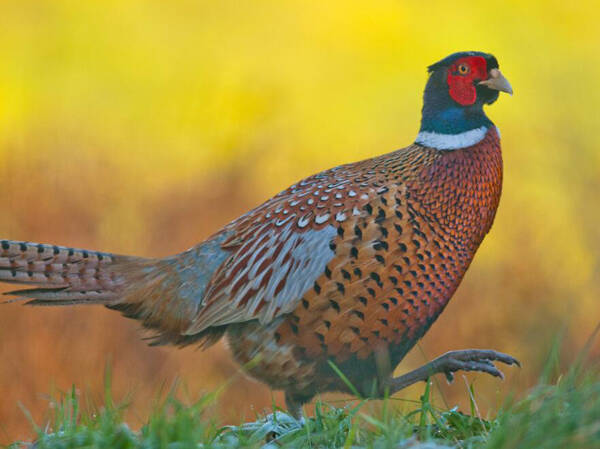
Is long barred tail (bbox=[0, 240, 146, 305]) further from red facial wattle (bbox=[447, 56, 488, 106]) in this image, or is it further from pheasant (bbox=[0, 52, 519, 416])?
red facial wattle (bbox=[447, 56, 488, 106])

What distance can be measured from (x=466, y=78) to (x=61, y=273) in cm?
221

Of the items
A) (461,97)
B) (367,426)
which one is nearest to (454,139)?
(461,97)

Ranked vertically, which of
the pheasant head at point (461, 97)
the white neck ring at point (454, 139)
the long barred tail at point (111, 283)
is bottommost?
the long barred tail at point (111, 283)

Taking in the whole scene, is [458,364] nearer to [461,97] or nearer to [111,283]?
[461,97]

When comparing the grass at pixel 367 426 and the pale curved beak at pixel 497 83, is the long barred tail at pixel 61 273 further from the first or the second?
the pale curved beak at pixel 497 83

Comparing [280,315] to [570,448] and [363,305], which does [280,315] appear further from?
[570,448]

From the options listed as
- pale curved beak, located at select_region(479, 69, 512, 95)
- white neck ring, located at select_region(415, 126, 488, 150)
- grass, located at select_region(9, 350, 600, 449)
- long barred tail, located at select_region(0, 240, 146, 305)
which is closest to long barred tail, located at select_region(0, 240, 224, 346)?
long barred tail, located at select_region(0, 240, 146, 305)

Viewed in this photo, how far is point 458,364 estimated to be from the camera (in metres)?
3.54

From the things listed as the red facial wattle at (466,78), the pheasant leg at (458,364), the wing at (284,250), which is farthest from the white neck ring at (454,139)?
the pheasant leg at (458,364)

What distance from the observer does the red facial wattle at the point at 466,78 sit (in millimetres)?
3936

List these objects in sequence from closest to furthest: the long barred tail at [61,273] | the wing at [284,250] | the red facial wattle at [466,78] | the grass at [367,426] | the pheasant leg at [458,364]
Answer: the grass at [367,426], the pheasant leg at [458,364], the wing at [284,250], the long barred tail at [61,273], the red facial wattle at [466,78]

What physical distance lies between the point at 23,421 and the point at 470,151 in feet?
12.3

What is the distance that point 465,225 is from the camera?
3.72 m

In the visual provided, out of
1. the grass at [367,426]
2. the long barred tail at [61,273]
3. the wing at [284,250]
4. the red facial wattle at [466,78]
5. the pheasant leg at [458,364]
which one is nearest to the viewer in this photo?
the grass at [367,426]
